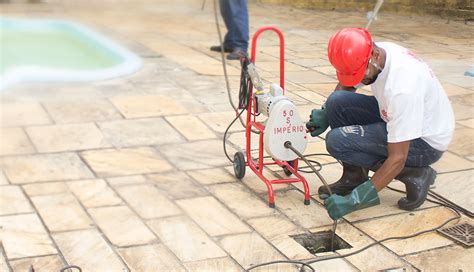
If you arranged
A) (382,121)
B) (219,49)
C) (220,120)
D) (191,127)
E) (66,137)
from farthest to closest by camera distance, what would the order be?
(219,49) < (220,120) < (191,127) < (66,137) < (382,121)

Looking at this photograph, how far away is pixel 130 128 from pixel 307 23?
416 cm

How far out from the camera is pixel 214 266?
247 centimetres

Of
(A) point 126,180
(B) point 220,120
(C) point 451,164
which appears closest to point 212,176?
(A) point 126,180

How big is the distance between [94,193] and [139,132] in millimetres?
841

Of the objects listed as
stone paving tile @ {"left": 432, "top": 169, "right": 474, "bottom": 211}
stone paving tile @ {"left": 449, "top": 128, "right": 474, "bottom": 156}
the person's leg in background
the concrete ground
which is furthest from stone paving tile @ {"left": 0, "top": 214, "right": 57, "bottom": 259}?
the person's leg in background

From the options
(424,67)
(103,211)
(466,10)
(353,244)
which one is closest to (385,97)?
(424,67)

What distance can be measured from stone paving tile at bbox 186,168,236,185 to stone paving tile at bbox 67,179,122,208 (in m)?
0.42

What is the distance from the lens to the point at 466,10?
267 inches

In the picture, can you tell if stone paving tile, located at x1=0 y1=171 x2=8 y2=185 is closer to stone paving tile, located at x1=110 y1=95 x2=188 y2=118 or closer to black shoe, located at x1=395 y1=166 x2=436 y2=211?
stone paving tile, located at x1=110 y1=95 x2=188 y2=118

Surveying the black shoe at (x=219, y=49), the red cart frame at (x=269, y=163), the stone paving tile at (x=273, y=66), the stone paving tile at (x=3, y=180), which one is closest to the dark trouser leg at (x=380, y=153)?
the red cart frame at (x=269, y=163)

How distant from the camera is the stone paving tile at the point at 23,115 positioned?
3.94 metres

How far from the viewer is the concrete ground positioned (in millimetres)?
2553

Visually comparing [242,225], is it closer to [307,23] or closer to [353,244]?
[353,244]

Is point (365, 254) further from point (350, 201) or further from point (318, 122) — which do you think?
point (318, 122)
